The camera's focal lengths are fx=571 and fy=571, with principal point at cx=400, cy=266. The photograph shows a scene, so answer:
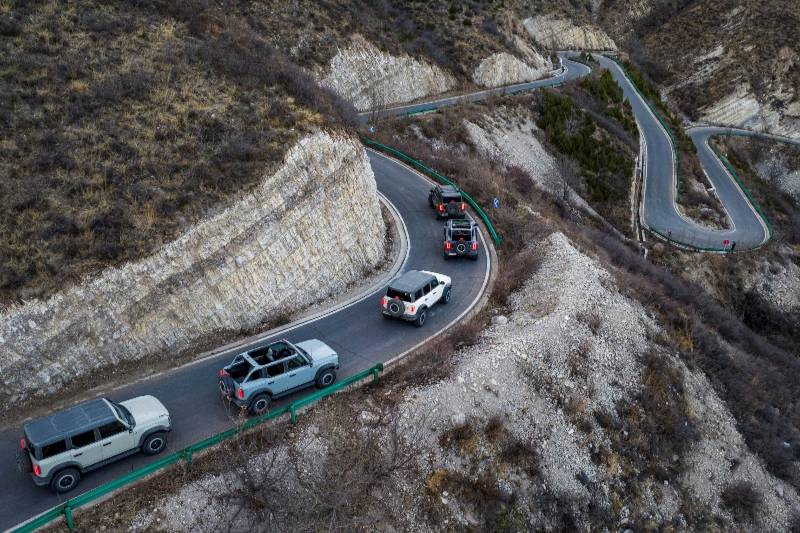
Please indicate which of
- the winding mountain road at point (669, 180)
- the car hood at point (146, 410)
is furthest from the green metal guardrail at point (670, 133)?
Answer: the car hood at point (146, 410)

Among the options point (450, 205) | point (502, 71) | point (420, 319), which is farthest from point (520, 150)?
point (420, 319)

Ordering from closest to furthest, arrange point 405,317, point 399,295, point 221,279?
point 221,279 → point 399,295 → point 405,317

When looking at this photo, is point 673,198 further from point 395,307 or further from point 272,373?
point 272,373

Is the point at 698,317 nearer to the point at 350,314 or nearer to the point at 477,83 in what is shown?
the point at 350,314

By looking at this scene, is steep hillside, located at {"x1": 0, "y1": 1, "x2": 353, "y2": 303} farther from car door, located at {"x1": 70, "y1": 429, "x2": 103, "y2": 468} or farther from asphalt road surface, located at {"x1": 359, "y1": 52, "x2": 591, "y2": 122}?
asphalt road surface, located at {"x1": 359, "y1": 52, "x2": 591, "y2": 122}

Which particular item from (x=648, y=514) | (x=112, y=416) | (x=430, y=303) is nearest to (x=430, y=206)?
(x=430, y=303)

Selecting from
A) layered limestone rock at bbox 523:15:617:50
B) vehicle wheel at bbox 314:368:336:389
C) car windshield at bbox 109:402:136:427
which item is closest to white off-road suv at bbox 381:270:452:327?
vehicle wheel at bbox 314:368:336:389
